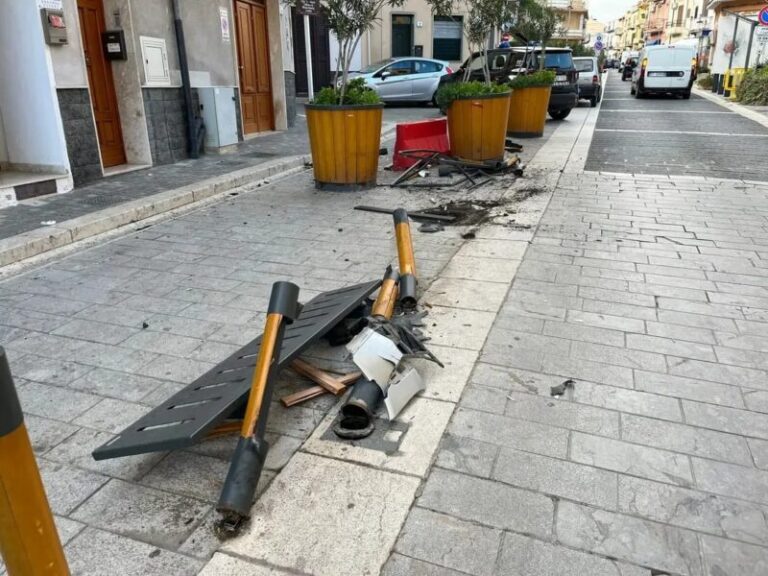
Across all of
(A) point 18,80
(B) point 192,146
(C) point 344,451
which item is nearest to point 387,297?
(C) point 344,451

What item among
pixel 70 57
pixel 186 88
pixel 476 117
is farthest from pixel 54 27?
pixel 476 117

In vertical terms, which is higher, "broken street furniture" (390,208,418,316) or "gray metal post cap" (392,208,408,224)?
"gray metal post cap" (392,208,408,224)

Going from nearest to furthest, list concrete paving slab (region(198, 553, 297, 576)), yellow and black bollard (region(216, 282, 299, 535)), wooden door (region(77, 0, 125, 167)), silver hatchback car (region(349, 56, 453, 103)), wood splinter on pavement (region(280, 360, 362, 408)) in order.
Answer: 1. concrete paving slab (region(198, 553, 297, 576))
2. yellow and black bollard (region(216, 282, 299, 535))
3. wood splinter on pavement (region(280, 360, 362, 408))
4. wooden door (region(77, 0, 125, 167))
5. silver hatchback car (region(349, 56, 453, 103))

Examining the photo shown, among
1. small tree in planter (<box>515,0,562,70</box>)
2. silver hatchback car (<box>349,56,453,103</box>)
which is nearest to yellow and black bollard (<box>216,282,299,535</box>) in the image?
small tree in planter (<box>515,0,562,70</box>)

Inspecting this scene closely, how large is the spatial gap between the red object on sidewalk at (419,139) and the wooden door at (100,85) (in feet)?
12.7

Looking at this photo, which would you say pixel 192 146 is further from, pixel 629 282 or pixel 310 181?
pixel 629 282

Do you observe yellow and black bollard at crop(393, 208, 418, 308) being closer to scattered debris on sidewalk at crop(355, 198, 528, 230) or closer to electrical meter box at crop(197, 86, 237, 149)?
scattered debris on sidewalk at crop(355, 198, 528, 230)

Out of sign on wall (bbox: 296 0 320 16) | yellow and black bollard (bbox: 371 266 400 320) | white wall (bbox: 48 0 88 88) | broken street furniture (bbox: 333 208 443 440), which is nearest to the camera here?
broken street furniture (bbox: 333 208 443 440)

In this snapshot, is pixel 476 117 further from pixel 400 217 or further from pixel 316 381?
pixel 316 381

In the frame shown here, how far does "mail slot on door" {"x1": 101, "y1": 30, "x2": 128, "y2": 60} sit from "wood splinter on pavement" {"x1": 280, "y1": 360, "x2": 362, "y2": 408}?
6.72m

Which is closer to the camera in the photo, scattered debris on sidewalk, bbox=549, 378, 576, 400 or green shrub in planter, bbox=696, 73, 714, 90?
scattered debris on sidewalk, bbox=549, 378, 576, 400

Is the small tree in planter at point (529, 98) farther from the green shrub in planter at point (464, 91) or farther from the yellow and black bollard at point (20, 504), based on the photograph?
the yellow and black bollard at point (20, 504)

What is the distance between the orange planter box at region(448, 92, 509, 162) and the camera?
28.5 feet

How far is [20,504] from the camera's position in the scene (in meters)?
1.39
